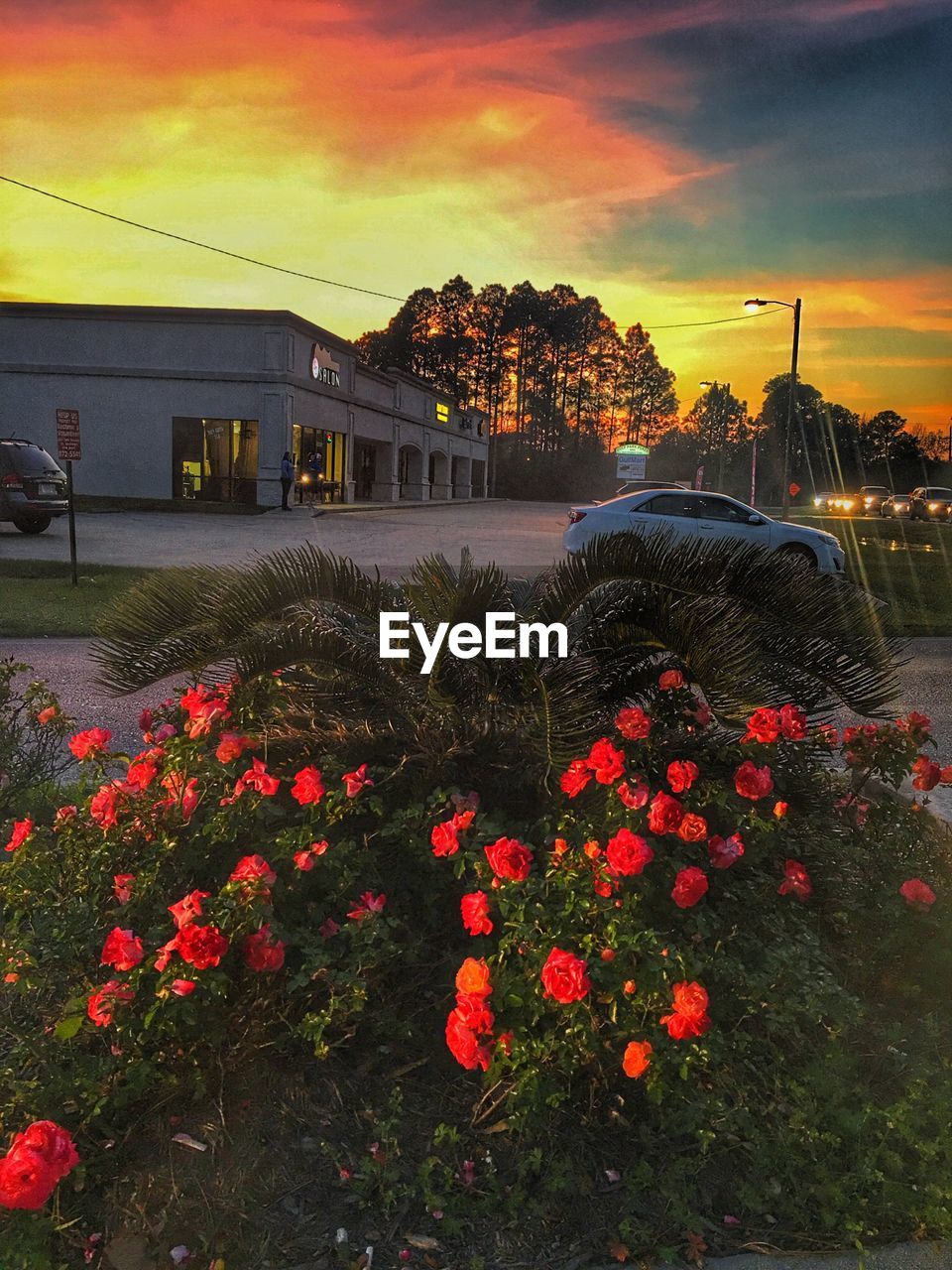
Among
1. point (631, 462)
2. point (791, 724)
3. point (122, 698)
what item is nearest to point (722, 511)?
point (122, 698)

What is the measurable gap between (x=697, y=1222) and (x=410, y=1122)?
74 centimetres

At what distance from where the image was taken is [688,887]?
104 inches

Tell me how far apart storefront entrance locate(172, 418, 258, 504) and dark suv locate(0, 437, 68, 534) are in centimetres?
1401

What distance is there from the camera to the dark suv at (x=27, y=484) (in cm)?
1906

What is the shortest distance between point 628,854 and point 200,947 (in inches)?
44.4

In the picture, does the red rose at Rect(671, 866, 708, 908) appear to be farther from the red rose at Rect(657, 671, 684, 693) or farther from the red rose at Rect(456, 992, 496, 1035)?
the red rose at Rect(657, 671, 684, 693)

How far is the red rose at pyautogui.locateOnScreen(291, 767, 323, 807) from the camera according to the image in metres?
2.94

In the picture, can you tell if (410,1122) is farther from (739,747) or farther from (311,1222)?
(739,747)

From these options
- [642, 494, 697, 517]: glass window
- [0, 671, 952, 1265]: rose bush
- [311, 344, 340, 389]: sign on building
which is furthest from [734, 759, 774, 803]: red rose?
[311, 344, 340, 389]: sign on building

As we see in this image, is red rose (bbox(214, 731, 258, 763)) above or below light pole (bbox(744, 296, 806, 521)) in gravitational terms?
below

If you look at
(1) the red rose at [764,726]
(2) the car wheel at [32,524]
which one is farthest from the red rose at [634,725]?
(2) the car wheel at [32,524]

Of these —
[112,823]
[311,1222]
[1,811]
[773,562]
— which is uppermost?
[773,562]

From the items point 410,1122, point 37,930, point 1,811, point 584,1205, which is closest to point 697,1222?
point 584,1205

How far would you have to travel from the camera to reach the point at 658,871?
9.39ft
